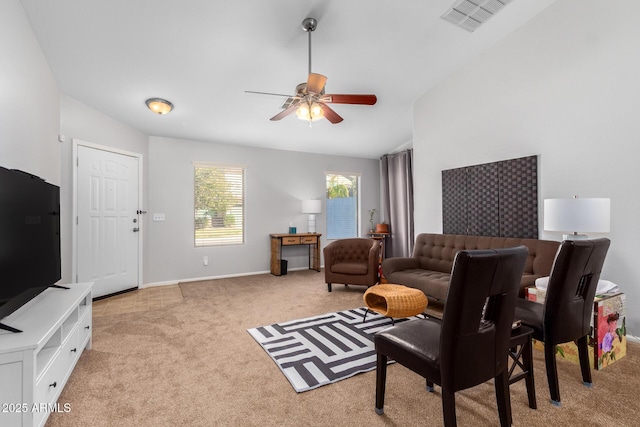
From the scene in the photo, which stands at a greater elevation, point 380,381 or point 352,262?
point 352,262

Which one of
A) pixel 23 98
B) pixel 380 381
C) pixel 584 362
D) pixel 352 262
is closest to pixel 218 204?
pixel 352 262

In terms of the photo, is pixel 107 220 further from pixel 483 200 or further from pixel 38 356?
pixel 483 200

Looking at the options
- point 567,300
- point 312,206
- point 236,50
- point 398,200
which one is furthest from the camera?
point 398,200

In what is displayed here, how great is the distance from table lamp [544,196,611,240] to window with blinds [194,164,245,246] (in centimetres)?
466

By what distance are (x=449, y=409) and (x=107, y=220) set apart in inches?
180

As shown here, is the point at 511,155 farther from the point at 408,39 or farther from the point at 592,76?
the point at 408,39

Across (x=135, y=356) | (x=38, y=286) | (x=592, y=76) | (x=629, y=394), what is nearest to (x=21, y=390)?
(x=38, y=286)

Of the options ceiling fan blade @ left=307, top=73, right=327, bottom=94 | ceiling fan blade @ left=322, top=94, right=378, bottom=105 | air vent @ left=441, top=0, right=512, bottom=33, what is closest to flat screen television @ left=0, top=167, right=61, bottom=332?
ceiling fan blade @ left=307, top=73, right=327, bottom=94

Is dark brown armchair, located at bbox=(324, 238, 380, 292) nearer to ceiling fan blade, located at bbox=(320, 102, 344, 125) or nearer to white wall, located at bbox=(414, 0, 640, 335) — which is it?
white wall, located at bbox=(414, 0, 640, 335)

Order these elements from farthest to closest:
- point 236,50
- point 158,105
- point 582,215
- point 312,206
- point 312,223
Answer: point 312,223, point 312,206, point 158,105, point 236,50, point 582,215

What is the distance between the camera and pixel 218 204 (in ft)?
17.8

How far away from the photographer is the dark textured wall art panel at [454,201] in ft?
12.7

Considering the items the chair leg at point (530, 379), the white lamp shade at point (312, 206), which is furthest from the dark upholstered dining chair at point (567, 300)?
the white lamp shade at point (312, 206)

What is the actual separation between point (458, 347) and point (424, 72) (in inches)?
141
